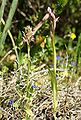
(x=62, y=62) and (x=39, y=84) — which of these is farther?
(x=62, y=62)

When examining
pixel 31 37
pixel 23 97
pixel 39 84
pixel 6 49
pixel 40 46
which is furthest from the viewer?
pixel 6 49

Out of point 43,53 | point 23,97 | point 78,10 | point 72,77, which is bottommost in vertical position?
point 23,97

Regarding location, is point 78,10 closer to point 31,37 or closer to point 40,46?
point 40,46

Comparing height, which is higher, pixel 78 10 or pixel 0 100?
pixel 78 10

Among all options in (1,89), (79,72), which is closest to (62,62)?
(79,72)

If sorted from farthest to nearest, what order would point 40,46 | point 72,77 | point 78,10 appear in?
point 78,10 < point 40,46 < point 72,77

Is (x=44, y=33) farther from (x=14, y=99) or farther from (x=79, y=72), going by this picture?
(x=14, y=99)

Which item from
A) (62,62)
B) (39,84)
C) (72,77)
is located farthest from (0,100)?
(62,62)

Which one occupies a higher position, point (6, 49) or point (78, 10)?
point (78, 10)

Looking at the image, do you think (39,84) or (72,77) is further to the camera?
(72,77)
